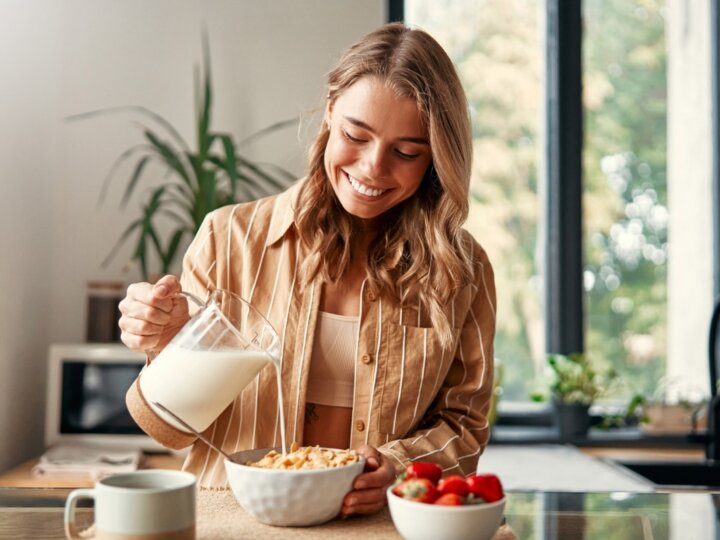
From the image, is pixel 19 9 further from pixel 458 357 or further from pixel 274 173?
pixel 458 357

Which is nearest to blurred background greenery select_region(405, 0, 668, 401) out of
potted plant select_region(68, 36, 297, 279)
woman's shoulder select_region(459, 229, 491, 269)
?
potted plant select_region(68, 36, 297, 279)

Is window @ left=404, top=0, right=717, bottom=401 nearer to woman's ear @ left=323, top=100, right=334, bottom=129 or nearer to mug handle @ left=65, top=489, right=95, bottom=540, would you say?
woman's ear @ left=323, top=100, right=334, bottom=129

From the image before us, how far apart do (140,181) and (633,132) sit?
168cm

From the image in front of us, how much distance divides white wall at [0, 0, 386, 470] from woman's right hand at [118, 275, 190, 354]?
149 cm

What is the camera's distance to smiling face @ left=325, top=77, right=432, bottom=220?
1295 millimetres

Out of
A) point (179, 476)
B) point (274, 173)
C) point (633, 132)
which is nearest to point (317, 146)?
point (179, 476)

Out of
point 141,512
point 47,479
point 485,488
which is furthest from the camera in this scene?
point 47,479

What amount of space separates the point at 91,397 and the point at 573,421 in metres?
1.48

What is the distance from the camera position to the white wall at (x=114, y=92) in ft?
8.68

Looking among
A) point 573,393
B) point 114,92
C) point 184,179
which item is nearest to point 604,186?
point 573,393

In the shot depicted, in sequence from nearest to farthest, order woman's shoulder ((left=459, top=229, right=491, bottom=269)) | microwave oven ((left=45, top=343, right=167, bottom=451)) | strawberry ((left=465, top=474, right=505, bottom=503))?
strawberry ((left=465, top=474, right=505, bottom=503))
woman's shoulder ((left=459, top=229, right=491, bottom=269))
microwave oven ((left=45, top=343, right=167, bottom=451))

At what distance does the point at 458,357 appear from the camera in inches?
57.8

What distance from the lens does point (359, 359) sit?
1386 millimetres

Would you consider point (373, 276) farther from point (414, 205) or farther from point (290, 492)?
point (290, 492)
